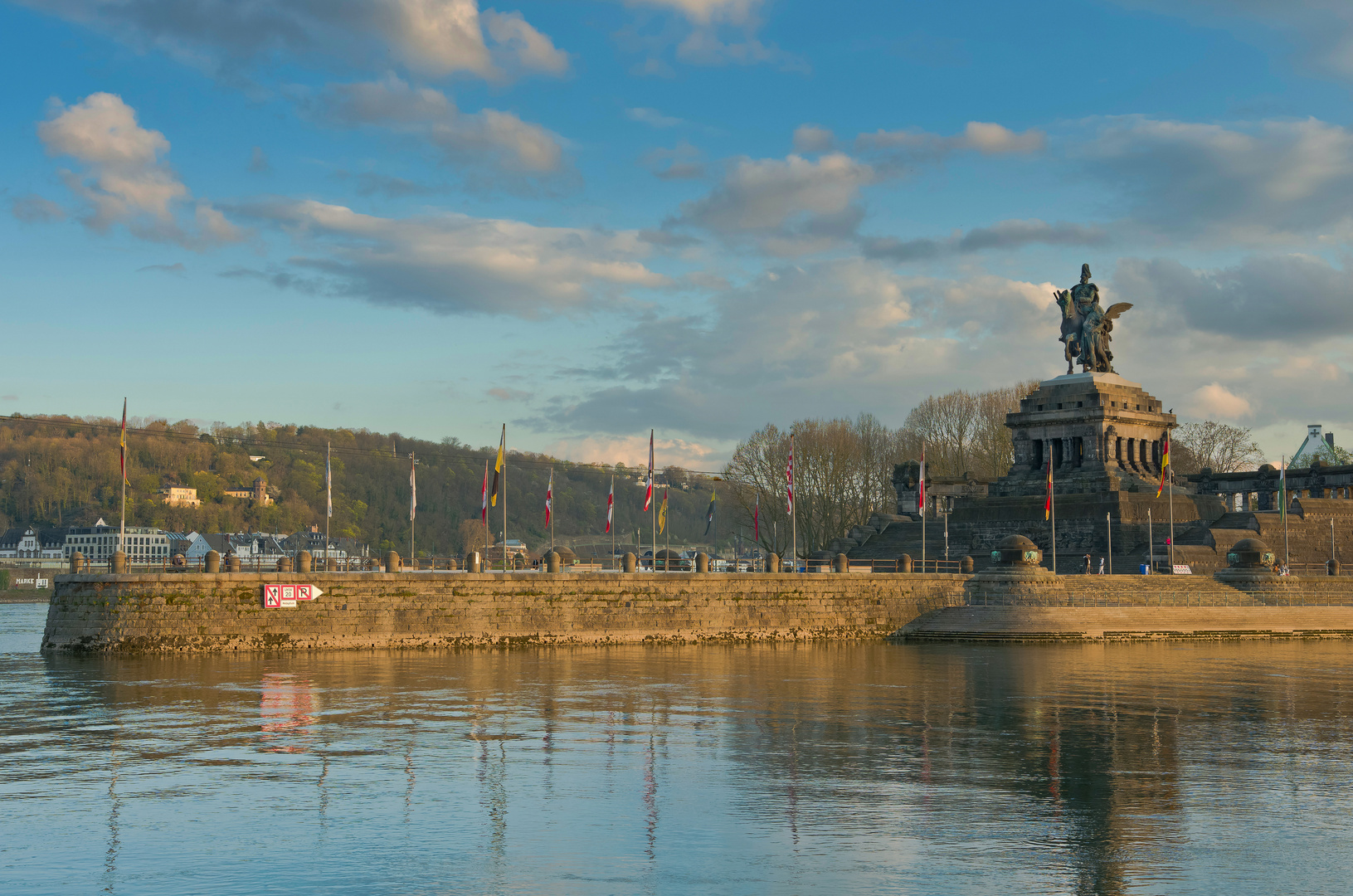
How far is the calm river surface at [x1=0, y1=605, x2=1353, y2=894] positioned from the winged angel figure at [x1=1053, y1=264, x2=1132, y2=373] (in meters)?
51.5

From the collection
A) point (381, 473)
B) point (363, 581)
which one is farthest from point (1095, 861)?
point (381, 473)

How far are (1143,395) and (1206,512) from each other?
1192 cm

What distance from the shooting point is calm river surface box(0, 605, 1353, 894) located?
1477 centimetres


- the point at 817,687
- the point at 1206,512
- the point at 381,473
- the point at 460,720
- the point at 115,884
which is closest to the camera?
the point at 115,884

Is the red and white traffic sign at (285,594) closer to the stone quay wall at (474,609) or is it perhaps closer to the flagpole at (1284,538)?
the stone quay wall at (474,609)

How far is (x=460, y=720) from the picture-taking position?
2727 centimetres

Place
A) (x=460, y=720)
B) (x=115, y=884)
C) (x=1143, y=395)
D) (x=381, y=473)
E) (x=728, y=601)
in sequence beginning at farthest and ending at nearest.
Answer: (x=381, y=473), (x=1143, y=395), (x=728, y=601), (x=460, y=720), (x=115, y=884)

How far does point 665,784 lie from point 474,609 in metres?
27.6

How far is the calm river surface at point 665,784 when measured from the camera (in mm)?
14766

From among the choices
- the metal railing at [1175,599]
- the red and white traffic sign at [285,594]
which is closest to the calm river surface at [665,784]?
the red and white traffic sign at [285,594]

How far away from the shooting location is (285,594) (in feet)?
144

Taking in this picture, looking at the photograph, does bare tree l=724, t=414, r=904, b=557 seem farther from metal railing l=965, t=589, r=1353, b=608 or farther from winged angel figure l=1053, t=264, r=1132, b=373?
metal railing l=965, t=589, r=1353, b=608

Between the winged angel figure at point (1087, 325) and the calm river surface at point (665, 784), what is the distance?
2028 inches

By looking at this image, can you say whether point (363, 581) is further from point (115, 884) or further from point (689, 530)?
point (689, 530)
